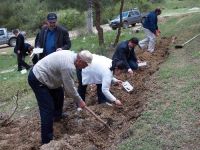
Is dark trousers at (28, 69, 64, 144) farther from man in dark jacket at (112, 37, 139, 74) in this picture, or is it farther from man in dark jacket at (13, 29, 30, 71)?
man in dark jacket at (13, 29, 30, 71)

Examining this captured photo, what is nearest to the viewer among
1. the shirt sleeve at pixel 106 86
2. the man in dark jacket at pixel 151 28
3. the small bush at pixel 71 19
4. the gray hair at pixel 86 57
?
the gray hair at pixel 86 57

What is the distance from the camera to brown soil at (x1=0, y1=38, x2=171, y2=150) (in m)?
7.09

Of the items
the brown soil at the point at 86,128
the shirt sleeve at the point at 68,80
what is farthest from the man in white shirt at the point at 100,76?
the shirt sleeve at the point at 68,80

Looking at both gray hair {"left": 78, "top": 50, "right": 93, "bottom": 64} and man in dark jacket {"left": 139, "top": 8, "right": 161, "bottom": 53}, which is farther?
man in dark jacket {"left": 139, "top": 8, "right": 161, "bottom": 53}

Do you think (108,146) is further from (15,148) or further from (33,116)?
(33,116)

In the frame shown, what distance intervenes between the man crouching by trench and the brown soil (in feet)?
1.39

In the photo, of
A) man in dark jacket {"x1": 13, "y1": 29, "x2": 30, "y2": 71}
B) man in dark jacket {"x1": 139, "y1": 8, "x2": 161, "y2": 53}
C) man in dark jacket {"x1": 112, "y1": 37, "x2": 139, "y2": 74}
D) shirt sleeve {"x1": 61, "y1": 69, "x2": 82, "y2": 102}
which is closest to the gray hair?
shirt sleeve {"x1": 61, "y1": 69, "x2": 82, "y2": 102}

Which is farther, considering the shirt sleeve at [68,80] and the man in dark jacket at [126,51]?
the man in dark jacket at [126,51]

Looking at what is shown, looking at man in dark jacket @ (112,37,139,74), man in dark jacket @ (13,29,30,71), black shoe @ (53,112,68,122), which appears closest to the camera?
→ black shoe @ (53,112,68,122)

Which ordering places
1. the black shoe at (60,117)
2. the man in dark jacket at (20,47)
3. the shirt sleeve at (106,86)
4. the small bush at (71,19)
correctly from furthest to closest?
1. the small bush at (71,19)
2. the man in dark jacket at (20,47)
3. the black shoe at (60,117)
4. the shirt sleeve at (106,86)

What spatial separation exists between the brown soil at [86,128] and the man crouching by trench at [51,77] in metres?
0.43

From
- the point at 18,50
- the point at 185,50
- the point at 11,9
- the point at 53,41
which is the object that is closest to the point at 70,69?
the point at 53,41

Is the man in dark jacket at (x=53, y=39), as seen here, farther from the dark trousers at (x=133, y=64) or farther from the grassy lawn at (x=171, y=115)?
the dark trousers at (x=133, y=64)

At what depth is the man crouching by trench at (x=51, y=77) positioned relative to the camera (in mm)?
6512
